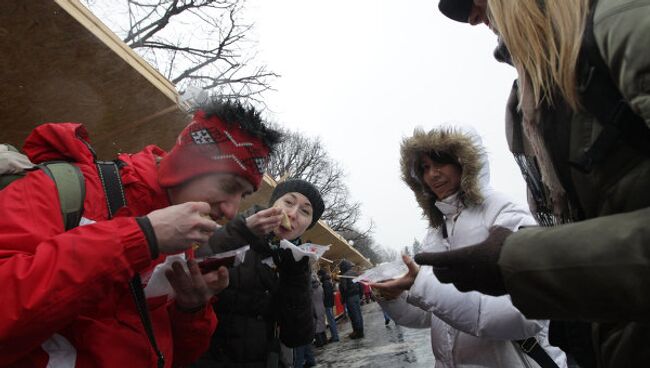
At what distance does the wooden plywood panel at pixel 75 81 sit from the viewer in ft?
9.45

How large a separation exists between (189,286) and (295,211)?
1.40 m

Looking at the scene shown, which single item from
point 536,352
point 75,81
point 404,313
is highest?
point 75,81

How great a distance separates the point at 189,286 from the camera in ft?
6.59

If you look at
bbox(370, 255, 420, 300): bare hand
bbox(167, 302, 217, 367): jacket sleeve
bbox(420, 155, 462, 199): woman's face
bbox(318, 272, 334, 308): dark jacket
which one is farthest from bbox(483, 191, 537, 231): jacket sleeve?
bbox(318, 272, 334, 308): dark jacket

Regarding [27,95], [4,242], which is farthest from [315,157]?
[4,242]

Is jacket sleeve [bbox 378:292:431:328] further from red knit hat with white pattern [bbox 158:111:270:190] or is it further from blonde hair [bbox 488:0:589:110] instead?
blonde hair [bbox 488:0:589:110]

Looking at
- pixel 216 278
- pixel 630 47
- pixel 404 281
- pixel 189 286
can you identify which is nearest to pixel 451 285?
pixel 404 281

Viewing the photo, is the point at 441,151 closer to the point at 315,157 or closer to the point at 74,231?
the point at 74,231

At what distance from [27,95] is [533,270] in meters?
4.07

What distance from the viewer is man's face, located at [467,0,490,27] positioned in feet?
5.39

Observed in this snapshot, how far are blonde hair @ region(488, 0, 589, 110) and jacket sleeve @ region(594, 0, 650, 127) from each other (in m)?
0.12

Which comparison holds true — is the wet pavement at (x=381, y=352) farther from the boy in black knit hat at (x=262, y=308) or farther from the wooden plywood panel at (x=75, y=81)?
the wooden plywood panel at (x=75, y=81)

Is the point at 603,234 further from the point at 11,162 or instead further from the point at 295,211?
the point at 295,211

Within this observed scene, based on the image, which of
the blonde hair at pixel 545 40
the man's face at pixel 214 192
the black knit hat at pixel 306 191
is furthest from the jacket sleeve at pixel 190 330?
the blonde hair at pixel 545 40
